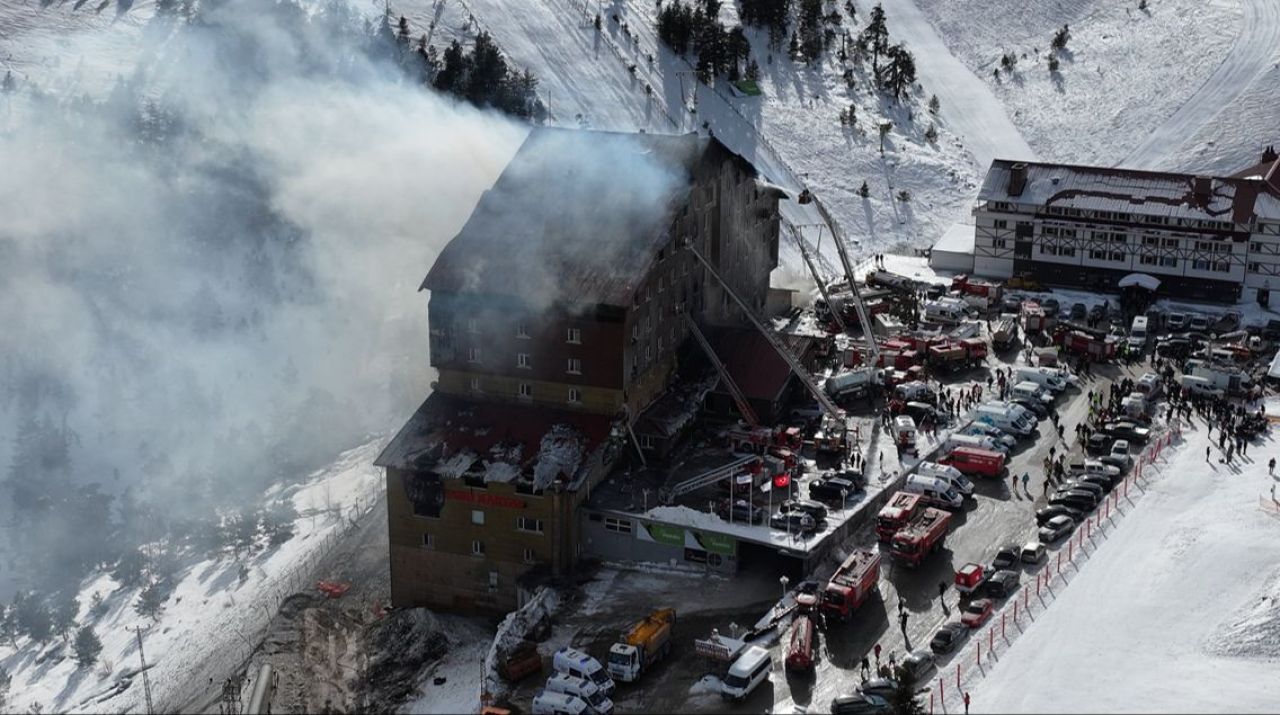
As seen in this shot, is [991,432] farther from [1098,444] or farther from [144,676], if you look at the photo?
[144,676]

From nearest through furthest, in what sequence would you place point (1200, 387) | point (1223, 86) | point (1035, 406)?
point (1035, 406)
point (1200, 387)
point (1223, 86)

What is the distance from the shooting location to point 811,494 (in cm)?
5841

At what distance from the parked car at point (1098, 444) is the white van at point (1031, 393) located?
5.14m

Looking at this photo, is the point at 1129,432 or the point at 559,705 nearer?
the point at 559,705

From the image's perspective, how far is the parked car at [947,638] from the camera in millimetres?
47375

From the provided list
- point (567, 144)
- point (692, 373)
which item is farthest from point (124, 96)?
point (692, 373)

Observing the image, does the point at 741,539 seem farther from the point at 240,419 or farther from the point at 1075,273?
the point at 1075,273

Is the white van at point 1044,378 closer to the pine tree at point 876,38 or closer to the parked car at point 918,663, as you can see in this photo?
the parked car at point 918,663

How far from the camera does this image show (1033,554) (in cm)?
5384

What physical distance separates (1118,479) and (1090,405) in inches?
380

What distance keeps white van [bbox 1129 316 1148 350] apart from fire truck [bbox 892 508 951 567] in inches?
1099

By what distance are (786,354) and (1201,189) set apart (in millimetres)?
37043

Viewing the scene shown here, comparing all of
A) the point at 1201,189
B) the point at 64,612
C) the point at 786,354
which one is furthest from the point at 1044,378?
the point at 64,612

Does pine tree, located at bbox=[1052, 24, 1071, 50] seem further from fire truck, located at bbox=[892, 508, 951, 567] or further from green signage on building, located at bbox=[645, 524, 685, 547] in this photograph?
green signage on building, located at bbox=[645, 524, 685, 547]
